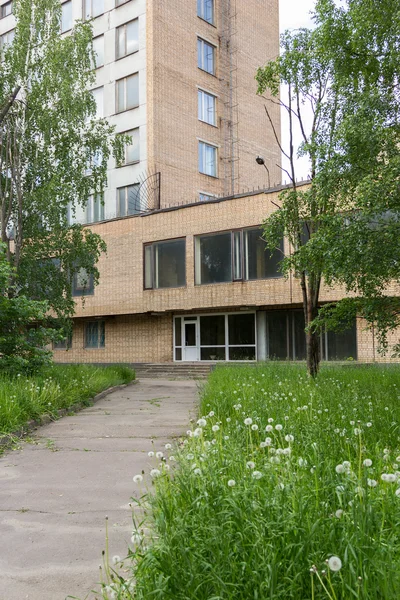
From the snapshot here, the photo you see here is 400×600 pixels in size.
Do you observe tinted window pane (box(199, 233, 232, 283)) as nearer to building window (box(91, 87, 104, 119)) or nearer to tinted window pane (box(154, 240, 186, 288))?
tinted window pane (box(154, 240, 186, 288))

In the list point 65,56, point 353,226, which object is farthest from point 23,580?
point 65,56

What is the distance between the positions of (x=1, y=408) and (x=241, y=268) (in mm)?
17356

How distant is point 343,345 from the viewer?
23.2 metres

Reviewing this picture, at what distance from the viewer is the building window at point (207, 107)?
33.7 m

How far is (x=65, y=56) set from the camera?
1758 centimetres

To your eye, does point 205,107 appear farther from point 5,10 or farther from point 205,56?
point 5,10

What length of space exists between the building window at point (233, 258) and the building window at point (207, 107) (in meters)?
10.8

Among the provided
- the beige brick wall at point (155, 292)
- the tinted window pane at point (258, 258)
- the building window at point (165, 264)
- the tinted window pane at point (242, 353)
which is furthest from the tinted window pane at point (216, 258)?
the tinted window pane at point (242, 353)

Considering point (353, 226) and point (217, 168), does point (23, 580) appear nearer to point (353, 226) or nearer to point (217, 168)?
point (353, 226)

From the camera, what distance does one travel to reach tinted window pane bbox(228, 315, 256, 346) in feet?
84.3

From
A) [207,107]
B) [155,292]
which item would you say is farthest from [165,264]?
[207,107]

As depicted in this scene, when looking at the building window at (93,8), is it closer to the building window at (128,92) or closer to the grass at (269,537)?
the building window at (128,92)

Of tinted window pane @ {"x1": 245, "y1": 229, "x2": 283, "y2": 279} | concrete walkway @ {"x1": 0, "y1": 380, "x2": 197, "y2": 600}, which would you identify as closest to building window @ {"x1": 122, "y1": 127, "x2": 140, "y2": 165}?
tinted window pane @ {"x1": 245, "y1": 229, "x2": 283, "y2": 279}

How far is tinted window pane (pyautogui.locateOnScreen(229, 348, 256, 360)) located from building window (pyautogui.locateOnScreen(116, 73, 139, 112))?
1491 centimetres
